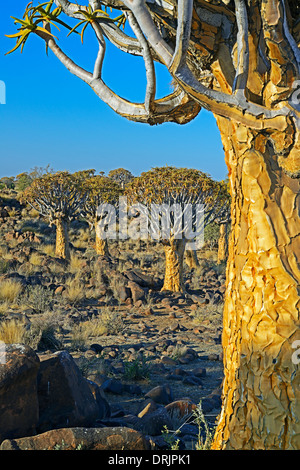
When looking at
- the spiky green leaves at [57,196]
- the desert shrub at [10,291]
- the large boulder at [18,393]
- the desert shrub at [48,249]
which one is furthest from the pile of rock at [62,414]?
the desert shrub at [48,249]

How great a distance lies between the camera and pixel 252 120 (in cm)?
298

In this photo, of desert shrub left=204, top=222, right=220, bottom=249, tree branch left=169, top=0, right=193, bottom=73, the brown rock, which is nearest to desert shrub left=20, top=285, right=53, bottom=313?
the brown rock

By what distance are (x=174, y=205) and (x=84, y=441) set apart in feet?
37.5

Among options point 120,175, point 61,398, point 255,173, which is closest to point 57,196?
point 61,398

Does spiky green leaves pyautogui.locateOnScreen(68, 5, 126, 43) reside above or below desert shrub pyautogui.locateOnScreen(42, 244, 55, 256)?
above

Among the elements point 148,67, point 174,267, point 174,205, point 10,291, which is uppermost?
point 174,205

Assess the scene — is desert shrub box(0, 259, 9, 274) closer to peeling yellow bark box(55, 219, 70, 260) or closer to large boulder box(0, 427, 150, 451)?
peeling yellow bark box(55, 219, 70, 260)

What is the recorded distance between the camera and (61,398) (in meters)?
4.41

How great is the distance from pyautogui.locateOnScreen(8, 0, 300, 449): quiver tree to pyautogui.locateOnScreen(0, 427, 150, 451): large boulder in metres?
0.78

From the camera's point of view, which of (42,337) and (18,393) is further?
(42,337)

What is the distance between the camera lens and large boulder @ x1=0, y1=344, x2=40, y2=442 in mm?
3965

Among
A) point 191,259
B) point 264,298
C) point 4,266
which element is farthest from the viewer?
point 191,259

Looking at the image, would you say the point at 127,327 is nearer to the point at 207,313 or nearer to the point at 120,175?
the point at 207,313
